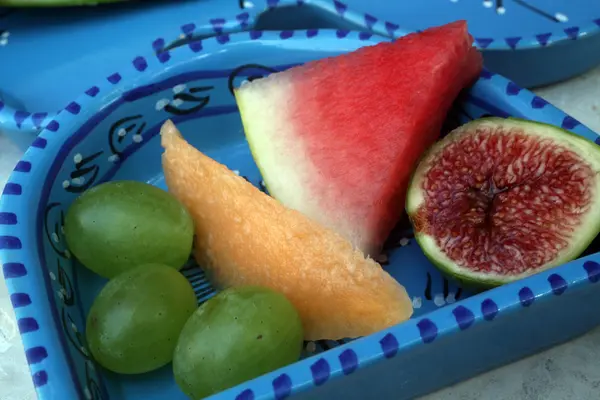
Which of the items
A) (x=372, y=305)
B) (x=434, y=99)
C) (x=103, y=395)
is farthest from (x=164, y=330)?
(x=434, y=99)

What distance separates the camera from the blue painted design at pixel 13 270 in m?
0.73

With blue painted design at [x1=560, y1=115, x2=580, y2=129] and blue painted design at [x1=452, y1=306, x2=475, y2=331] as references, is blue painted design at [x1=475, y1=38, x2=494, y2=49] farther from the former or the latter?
blue painted design at [x1=452, y1=306, x2=475, y2=331]

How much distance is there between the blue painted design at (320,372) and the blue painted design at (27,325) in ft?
1.01

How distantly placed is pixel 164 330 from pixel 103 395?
11cm

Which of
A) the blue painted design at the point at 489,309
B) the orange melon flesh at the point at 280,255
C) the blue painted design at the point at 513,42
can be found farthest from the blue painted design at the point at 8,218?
the blue painted design at the point at 513,42

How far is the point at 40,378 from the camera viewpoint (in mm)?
649

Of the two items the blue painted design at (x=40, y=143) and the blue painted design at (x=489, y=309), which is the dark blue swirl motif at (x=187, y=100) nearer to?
the blue painted design at (x=40, y=143)

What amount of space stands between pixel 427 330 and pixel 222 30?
0.70m

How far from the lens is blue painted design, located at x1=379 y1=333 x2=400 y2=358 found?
23.8 inches

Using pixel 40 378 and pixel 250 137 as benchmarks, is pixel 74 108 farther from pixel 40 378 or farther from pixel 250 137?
pixel 40 378

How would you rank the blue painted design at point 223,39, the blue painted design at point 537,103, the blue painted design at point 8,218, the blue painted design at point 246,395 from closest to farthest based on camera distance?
the blue painted design at point 246,395, the blue painted design at point 8,218, the blue painted design at point 537,103, the blue painted design at point 223,39

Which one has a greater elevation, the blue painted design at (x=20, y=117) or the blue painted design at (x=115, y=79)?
the blue painted design at (x=115, y=79)

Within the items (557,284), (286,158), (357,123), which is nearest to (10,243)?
(286,158)

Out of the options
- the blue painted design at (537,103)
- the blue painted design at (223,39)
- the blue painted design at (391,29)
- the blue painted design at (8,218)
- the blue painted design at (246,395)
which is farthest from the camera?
the blue painted design at (391,29)
